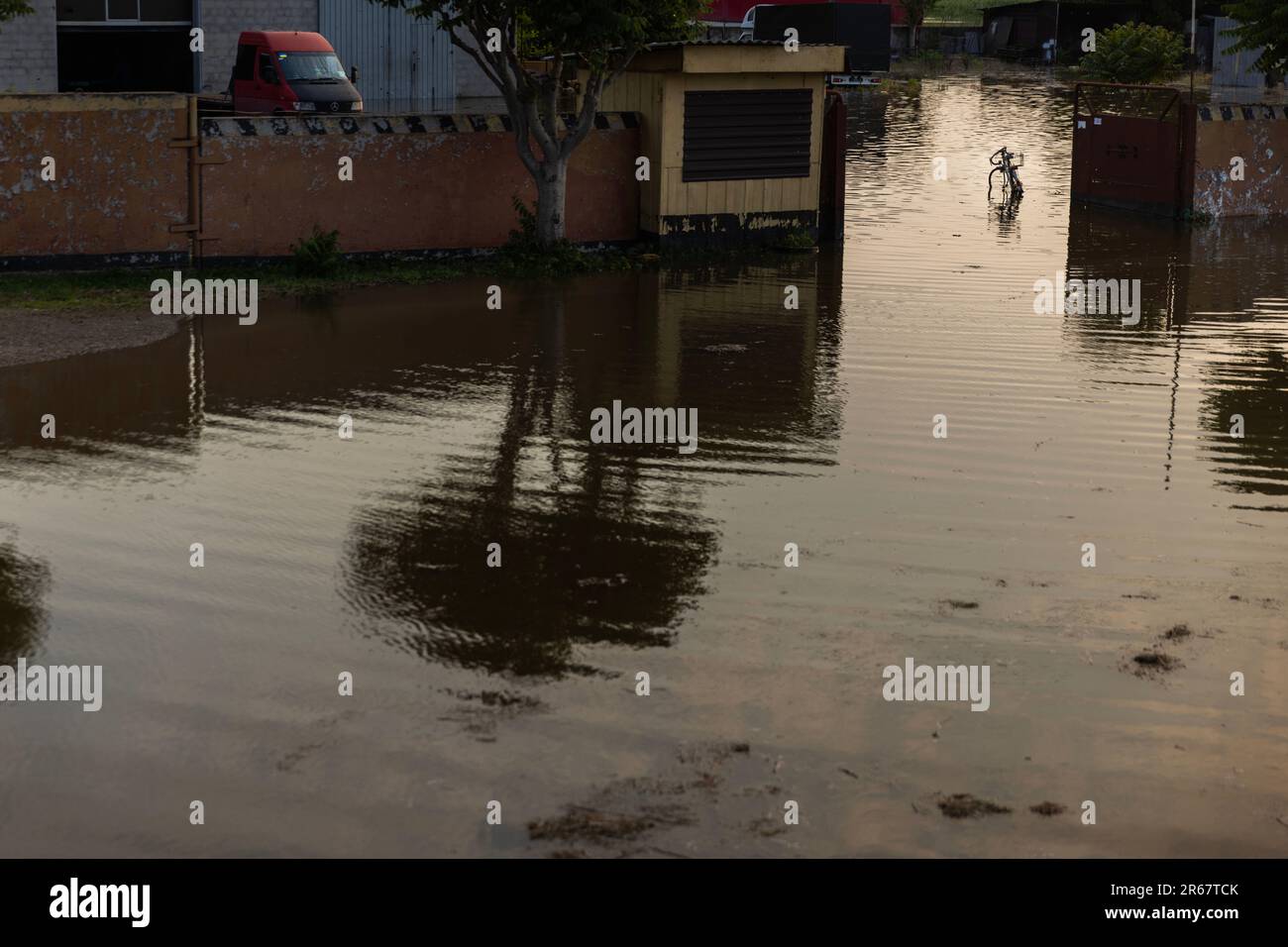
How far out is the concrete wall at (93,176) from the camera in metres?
17.9

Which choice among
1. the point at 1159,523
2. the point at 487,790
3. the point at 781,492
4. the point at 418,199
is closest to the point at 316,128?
the point at 418,199

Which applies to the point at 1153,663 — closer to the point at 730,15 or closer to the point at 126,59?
the point at 126,59

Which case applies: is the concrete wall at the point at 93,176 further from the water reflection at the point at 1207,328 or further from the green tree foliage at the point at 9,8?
the water reflection at the point at 1207,328

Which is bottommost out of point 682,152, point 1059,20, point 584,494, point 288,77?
point 584,494

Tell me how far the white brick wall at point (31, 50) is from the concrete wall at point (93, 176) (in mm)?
19598

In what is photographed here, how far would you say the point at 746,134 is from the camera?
21.5 m

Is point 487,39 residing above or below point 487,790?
above

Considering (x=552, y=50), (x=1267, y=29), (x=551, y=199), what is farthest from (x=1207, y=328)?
(x=1267, y=29)
